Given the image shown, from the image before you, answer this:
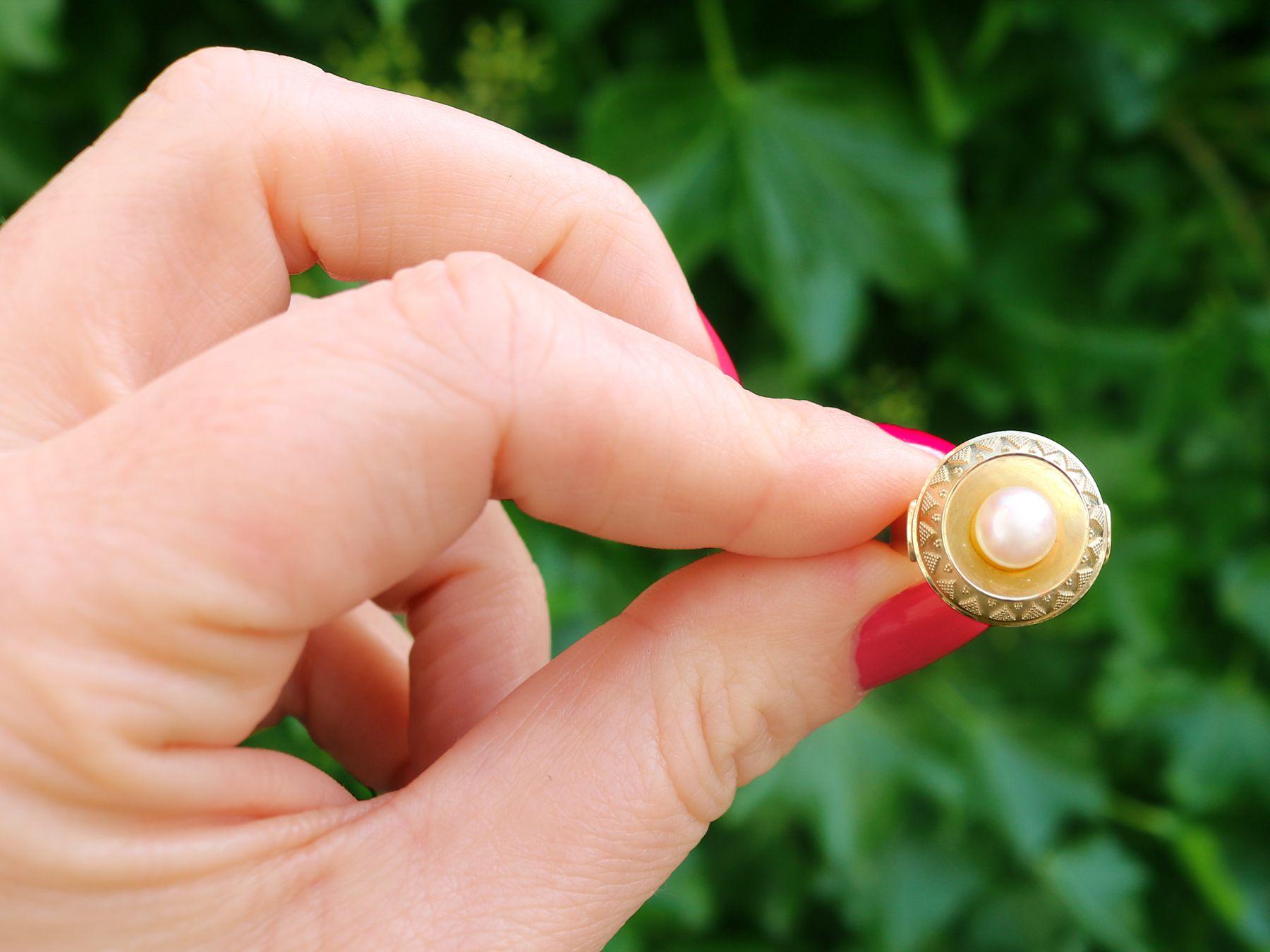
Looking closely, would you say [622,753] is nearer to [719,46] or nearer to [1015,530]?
[1015,530]

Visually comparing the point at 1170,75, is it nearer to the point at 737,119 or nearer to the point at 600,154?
the point at 737,119

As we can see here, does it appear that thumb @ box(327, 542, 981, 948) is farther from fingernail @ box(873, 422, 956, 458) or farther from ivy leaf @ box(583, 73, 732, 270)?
Result: ivy leaf @ box(583, 73, 732, 270)

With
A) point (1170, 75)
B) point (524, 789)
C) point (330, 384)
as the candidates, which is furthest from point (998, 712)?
point (330, 384)

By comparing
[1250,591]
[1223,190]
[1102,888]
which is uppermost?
[1223,190]

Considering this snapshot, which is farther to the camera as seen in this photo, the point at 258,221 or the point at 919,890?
the point at 919,890

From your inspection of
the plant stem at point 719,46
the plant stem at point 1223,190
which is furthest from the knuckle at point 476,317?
the plant stem at point 1223,190

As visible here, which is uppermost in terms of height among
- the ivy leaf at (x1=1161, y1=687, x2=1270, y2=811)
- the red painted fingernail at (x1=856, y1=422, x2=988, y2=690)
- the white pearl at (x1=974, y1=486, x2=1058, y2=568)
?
the white pearl at (x1=974, y1=486, x2=1058, y2=568)

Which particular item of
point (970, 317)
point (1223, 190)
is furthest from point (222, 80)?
point (1223, 190)

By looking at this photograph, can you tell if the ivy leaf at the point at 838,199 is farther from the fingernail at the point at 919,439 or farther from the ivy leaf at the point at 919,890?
the ivy leaf at the point at 919,890

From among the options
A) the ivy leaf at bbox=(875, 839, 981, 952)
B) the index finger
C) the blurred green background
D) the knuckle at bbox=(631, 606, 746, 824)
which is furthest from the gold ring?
the ivy leaf at bbox=(875, 839, 981, 952)
